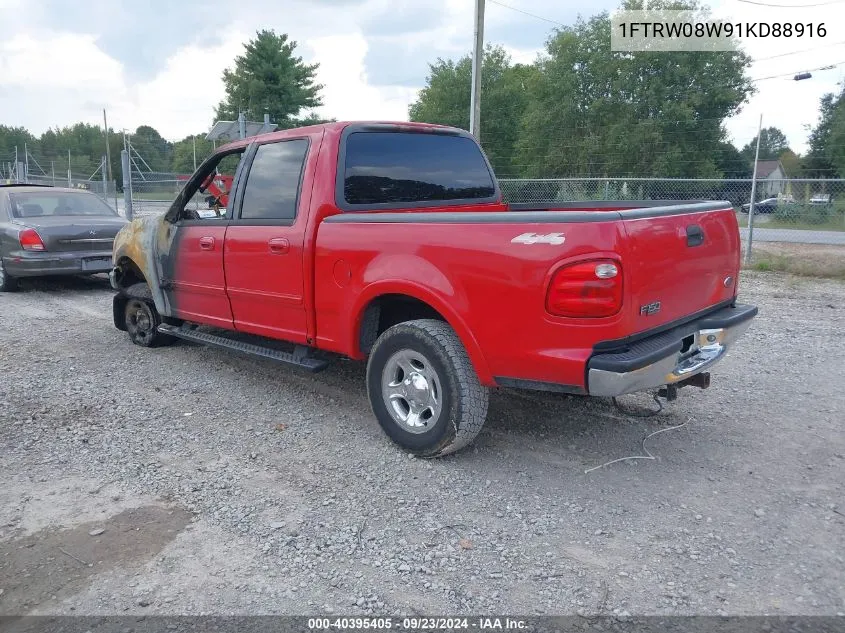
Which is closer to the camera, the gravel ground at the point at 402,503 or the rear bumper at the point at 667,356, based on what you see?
the gravel ground at the point at 402,503

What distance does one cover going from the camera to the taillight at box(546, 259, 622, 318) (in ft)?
10.2

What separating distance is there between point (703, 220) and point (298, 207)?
8.23 ft

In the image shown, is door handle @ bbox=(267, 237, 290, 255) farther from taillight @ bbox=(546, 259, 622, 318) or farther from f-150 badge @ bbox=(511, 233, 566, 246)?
taillight @ bbox=(546, 259, 622, 318)


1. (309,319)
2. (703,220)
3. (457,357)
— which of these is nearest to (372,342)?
(309,319)

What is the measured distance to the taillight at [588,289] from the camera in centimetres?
311

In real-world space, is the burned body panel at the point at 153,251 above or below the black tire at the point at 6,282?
above

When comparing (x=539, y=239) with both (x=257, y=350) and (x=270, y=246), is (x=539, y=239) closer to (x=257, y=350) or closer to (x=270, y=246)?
(x=270, y=246)

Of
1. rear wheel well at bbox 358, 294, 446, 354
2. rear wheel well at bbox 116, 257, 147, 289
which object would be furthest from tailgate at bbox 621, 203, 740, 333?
rear wheel well at bbox 116, 257, 147, 289

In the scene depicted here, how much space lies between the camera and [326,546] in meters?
3.08

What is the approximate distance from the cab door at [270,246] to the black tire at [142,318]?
1.66m

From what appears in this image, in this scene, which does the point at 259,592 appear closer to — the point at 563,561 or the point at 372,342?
the point at 563,561

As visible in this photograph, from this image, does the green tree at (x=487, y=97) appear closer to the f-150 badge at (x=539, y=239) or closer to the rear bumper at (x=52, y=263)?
the rear bumper at (x=52, y=263)

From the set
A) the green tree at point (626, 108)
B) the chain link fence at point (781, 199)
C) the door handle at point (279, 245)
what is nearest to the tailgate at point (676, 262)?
the door handle at point (279, 245)

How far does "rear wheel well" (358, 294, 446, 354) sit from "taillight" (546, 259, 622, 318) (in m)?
1.04
